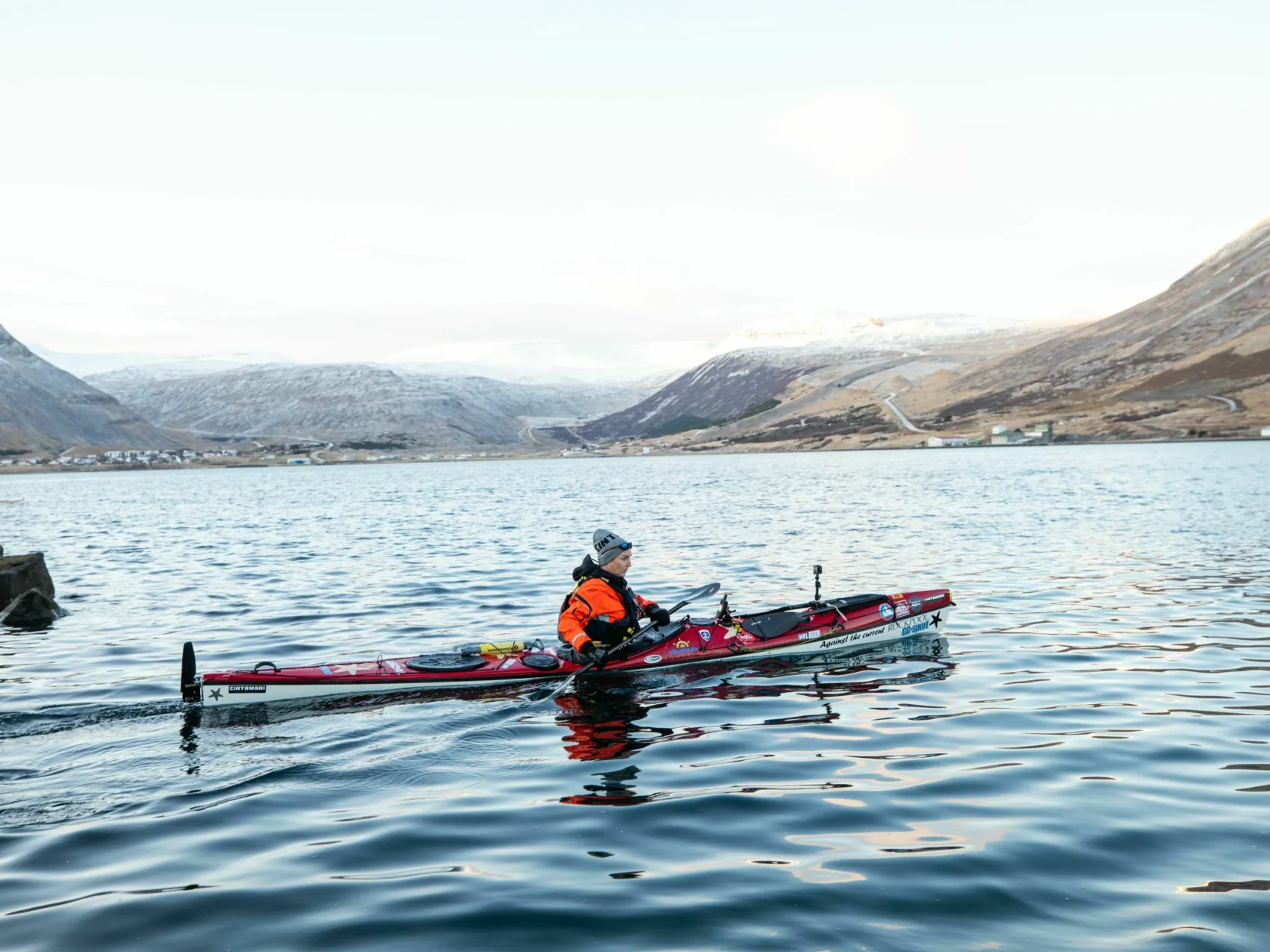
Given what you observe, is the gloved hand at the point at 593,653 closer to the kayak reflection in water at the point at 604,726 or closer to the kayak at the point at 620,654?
the kayak at the point at 620,654

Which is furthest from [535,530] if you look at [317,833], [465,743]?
[317,833]

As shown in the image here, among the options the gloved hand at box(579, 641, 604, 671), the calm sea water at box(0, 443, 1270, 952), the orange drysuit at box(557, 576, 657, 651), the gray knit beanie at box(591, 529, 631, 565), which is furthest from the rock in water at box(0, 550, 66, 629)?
the gray knit beanie at box(591, 529, 631, 565)

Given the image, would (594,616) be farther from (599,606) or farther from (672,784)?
(672,784)

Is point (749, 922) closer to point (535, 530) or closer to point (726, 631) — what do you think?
point (726, 631)

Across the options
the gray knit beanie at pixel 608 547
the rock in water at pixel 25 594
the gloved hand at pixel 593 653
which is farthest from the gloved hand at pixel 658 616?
the rock in water at pixel 25 594

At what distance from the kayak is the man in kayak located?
273 millimetres

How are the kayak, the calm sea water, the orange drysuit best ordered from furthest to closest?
the orange drysuit < the kayak < the calm sea water

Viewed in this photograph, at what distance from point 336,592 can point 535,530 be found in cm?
1915

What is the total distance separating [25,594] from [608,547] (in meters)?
15.7

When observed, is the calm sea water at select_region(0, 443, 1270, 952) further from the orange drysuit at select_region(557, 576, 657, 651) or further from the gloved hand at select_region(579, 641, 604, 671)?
the orange drysuit at select_region(557, 576, 657, 651)

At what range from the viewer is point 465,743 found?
1286cm

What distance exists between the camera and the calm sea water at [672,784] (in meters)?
7.56

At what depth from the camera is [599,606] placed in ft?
51.0

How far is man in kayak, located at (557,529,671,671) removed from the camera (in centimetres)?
1546
